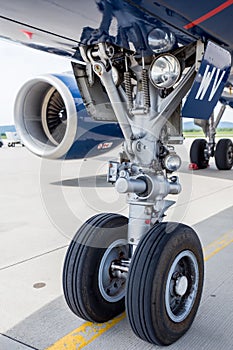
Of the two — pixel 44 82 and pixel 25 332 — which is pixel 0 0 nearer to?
pixel 25 332

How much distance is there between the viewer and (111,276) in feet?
6.74

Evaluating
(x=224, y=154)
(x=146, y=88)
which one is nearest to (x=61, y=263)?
(x=146, y=88)

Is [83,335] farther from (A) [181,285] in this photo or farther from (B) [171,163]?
(B) [171,163]

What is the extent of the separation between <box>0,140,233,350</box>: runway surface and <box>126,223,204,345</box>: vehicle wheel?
11 cm

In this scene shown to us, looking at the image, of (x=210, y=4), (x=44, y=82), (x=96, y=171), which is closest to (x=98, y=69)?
(x=210, y=4)

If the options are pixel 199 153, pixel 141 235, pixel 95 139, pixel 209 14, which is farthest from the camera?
pixel 199 153

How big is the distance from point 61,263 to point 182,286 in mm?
1289

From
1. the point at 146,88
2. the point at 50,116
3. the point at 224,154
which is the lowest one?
the point at 224,154

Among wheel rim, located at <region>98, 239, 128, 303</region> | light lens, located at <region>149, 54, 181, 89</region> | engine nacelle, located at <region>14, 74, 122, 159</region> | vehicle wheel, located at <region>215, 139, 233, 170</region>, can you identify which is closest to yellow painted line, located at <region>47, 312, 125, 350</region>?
wheel rim, located at <region>98, 239, 128, 303</region>

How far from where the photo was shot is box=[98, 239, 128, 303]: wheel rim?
198cm

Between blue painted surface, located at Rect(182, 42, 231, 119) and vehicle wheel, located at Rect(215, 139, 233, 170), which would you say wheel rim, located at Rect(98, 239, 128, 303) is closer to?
blue painted surface, located at Rect(182, 42, 231, 119)

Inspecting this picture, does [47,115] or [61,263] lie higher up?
[47,115]

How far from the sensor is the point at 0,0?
1240 millimetres

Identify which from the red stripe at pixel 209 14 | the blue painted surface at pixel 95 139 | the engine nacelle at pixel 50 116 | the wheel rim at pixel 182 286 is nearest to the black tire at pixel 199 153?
the blue painted surface at pixel 95 139
